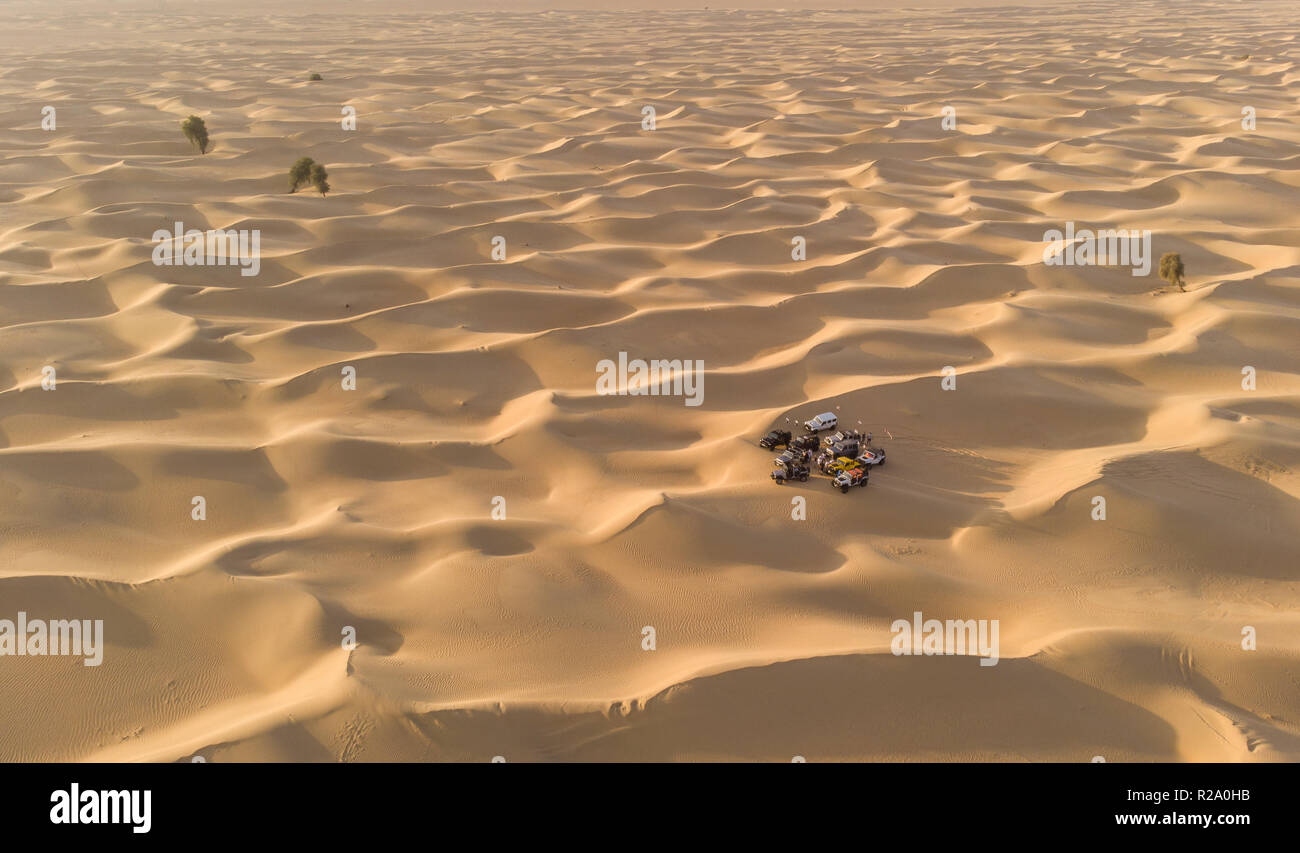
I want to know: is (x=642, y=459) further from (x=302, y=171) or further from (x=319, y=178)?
(x=302, y=171)

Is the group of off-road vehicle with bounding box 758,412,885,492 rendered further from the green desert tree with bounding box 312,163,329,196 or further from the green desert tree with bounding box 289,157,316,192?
the green desert tree with bounding box 289,157,316,192

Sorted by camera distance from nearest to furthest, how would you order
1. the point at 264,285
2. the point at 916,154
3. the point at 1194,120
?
the point at 264,285 → the point at 916,154 → the point at 1194,120

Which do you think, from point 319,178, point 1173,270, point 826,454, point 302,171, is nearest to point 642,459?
point 826,454

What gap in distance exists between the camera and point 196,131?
13.0m

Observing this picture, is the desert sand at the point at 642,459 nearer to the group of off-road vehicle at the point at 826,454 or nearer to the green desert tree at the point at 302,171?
the group of off-road vehicle at the point at 826,454

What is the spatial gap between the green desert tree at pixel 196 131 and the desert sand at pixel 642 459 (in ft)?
0.68

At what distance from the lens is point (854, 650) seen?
12.3 feet

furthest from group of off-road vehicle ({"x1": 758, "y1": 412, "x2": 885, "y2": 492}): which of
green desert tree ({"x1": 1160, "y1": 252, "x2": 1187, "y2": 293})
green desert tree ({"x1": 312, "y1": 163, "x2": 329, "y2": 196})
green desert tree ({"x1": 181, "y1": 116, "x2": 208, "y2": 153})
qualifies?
green desert tree ({"x1": 181, "y1": 116, "x2": 208, "y2": 153})

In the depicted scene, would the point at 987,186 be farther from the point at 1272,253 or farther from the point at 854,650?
the point at 854,650

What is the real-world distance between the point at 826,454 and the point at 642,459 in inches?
45.3

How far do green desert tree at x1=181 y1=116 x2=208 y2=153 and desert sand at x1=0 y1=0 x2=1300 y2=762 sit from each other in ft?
0.68

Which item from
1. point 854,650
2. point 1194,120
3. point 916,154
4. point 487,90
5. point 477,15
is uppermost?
point 477,15
